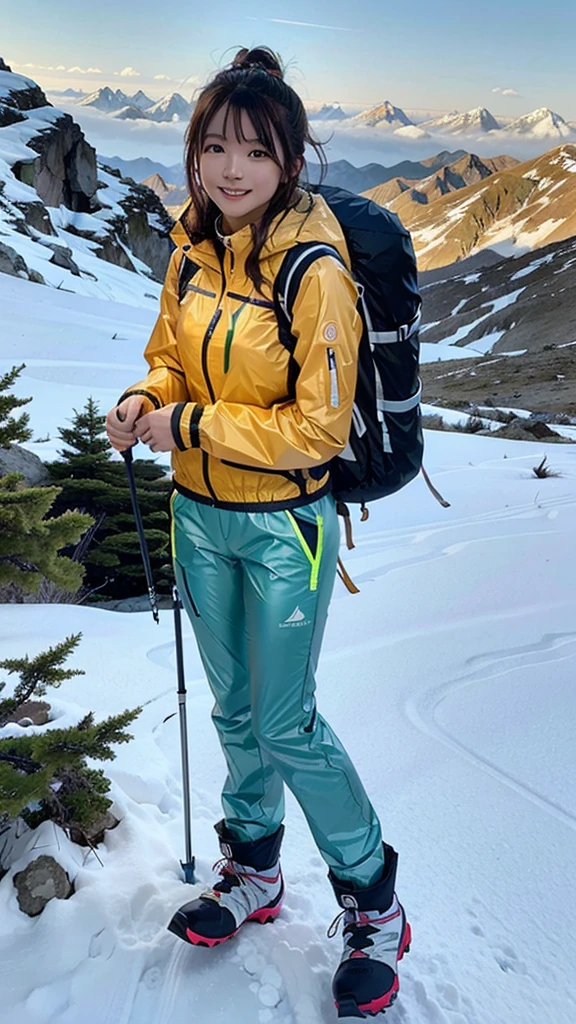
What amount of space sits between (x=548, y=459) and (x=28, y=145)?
93.9 ft

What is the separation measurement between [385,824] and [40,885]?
1.02 m

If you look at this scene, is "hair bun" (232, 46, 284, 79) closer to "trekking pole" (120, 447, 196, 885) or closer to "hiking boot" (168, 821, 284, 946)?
"trekking pole" (120, 447, 196, 885)

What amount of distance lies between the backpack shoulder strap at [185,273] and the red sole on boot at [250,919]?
4.88 feet

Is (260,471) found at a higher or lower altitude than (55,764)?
higher

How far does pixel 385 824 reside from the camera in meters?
→ 2.27

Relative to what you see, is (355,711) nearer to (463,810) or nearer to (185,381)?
(463,810)

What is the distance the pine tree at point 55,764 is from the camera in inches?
63.0

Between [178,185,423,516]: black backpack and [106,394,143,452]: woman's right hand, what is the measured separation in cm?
30

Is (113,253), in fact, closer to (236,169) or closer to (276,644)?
(236,169)

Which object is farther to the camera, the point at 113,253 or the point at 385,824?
the point at 113,253

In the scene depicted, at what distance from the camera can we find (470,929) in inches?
75.0

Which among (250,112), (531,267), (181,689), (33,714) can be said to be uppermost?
(531,267)

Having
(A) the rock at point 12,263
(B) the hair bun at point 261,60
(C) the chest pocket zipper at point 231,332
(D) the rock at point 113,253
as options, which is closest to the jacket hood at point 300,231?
(C) the chest pocket zipper at point 231,332

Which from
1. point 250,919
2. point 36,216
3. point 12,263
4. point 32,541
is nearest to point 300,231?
point 32,541
